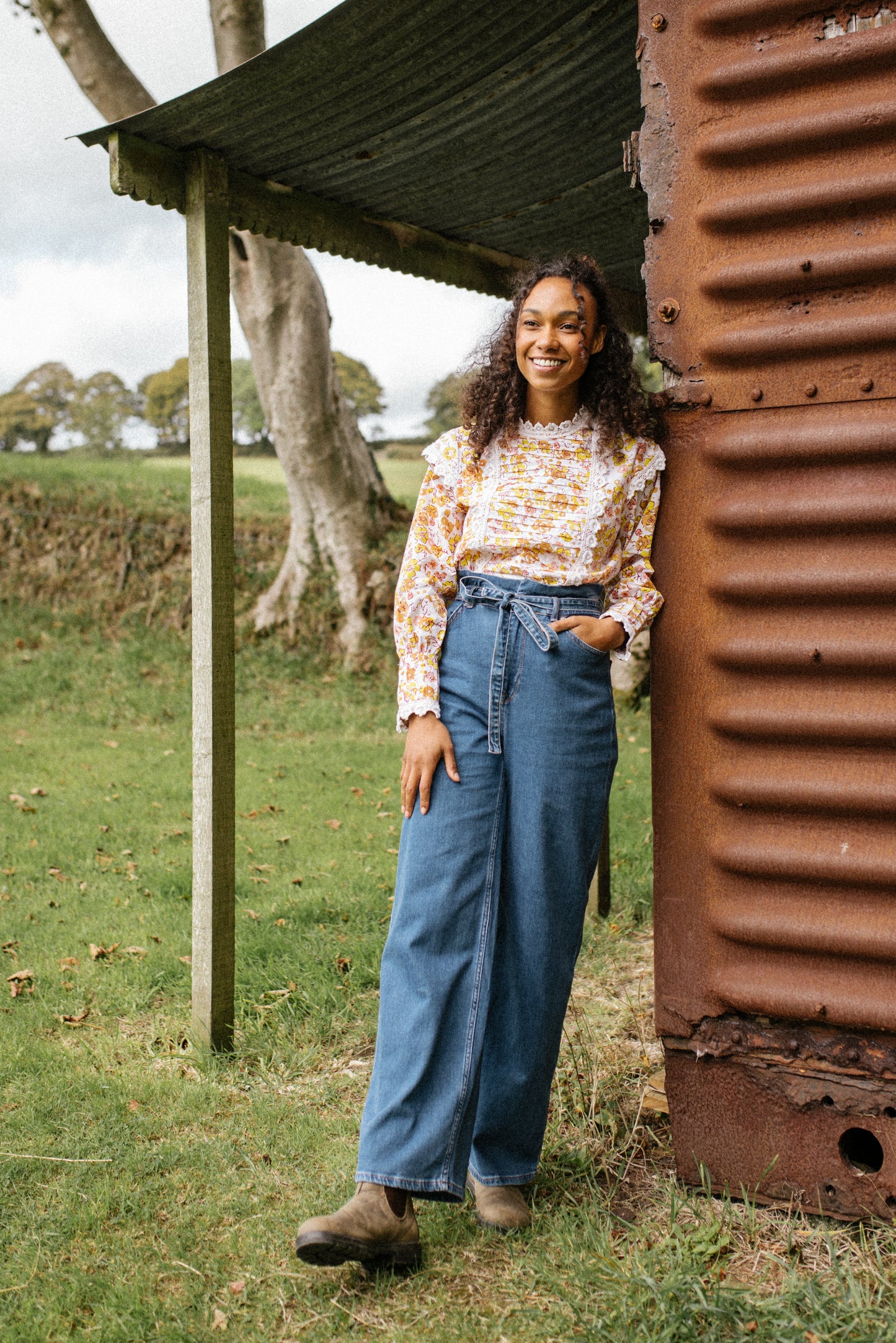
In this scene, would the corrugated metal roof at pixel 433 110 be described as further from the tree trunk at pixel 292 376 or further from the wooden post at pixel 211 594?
the tree trunk at pixel 292 376

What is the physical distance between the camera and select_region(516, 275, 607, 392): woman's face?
9.39 feet

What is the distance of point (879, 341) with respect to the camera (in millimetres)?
2668

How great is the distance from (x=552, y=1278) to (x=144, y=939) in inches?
111

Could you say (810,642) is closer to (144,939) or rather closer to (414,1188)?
(414,1188)

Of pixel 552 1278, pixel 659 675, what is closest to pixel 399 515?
pixel 659 675

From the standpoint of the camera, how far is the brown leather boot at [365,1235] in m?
2.46

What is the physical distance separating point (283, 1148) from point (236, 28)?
9136 mm

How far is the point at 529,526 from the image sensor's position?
2.80 m

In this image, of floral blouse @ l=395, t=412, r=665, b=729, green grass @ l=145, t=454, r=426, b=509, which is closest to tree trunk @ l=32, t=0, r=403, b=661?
green grass @ l=145, t=454, r=426, b=509

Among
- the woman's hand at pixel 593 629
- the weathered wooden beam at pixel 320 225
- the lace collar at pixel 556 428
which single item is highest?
the weathered wooden beam at pixel 320 225

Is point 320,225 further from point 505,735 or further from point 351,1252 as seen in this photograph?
point 351,1252

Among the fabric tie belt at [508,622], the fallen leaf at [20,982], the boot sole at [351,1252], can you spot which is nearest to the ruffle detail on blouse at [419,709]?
the fabric tie belt at [508,622]

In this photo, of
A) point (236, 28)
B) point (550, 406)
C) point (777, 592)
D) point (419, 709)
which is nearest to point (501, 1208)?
point (419, 709)

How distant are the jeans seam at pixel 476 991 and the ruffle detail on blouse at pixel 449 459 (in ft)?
2.53
